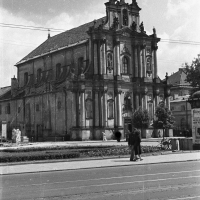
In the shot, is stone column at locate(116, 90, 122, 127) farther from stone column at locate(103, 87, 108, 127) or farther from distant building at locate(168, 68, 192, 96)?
distant building at locate(168, 68, 192, 96)

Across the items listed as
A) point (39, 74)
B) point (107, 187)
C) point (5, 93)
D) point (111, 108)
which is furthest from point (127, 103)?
point (107, 187)

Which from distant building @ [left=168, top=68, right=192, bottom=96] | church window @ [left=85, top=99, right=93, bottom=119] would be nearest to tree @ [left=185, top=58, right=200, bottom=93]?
church window @ [left=85, top=99, right=93, bottom=119]

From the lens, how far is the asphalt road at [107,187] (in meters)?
10.5

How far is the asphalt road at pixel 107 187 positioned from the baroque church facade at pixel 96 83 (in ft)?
139

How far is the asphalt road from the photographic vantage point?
1051 centimetres

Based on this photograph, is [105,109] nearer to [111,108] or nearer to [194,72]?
[111,108]

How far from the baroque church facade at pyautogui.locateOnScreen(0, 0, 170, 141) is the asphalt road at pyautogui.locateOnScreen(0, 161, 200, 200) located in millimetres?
42476

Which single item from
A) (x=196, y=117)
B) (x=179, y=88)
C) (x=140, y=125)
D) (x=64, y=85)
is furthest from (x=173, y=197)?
(x=179, y=88)

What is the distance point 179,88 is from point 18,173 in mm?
83371

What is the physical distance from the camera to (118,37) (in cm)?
6191

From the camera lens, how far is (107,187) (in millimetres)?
12125

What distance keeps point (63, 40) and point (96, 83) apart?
659 inches

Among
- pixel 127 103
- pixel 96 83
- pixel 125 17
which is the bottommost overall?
pixel 127 103

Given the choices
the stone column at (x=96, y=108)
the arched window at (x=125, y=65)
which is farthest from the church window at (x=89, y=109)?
the arched window at (x=125, y=65)
